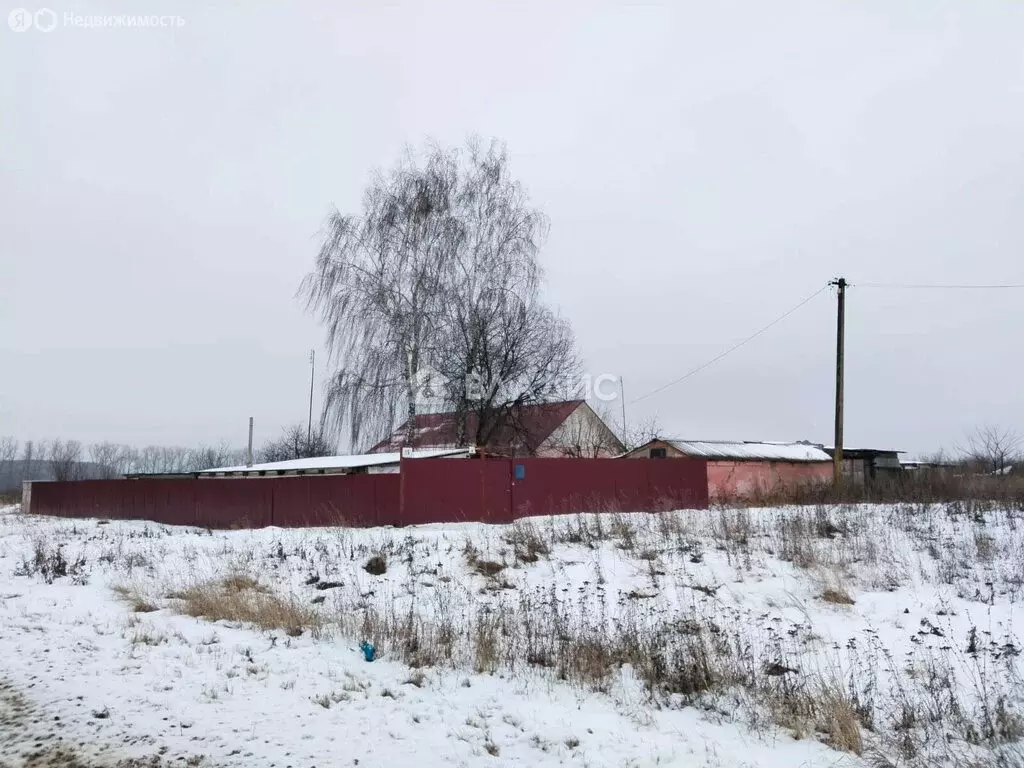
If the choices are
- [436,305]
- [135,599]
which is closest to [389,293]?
[436,305]

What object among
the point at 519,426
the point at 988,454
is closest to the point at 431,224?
the point at 519,426

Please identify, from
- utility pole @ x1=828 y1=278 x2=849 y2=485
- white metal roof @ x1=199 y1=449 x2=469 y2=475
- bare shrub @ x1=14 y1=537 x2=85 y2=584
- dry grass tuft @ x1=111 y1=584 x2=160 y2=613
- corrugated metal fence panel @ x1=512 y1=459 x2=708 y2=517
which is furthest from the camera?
utility pole @ x1=828 y1=278 x2=849 y2=485

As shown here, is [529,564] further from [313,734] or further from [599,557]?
[313,734]

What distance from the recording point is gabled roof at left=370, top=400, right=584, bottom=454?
25.9m

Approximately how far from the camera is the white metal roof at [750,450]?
106ft

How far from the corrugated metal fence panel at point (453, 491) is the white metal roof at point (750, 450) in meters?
15.3

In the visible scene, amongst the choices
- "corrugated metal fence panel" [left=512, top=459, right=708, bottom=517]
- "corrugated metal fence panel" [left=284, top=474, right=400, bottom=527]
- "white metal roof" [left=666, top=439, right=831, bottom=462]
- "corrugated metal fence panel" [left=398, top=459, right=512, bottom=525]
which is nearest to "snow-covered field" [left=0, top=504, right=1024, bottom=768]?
"corrugated metal fence panel" [left=398, top=459, right=512, bottom=525]

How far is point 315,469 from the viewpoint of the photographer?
24141 mm

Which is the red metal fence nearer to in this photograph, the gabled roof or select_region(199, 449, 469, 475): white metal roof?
select_region(199, 449, 469, 475): white metal roof

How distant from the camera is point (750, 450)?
3538 centimetres

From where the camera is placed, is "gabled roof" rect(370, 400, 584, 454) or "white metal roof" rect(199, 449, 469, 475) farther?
"gabled roof" rect(370, 400, 584, 454)

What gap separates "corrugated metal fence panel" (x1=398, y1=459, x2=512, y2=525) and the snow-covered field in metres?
3.39

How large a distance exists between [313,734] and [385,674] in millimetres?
1477

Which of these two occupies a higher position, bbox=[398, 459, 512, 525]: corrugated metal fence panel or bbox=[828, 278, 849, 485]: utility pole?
→ bbox=[828, 278, 849, 485]: utility pole
